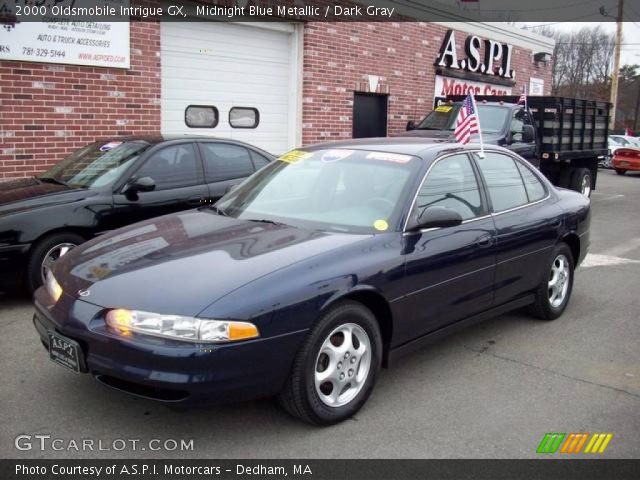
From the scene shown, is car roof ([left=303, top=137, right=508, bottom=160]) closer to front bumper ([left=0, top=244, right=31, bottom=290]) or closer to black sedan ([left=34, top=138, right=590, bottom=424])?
black sedan ([left=34, top=138, right=590, bottom=424])

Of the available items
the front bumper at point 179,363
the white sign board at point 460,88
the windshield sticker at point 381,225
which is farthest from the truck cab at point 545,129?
the front bumper at point 179,363

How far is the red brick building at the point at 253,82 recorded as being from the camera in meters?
8.62

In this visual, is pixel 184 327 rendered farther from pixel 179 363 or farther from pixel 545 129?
pixel 545 129

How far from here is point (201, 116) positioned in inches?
424

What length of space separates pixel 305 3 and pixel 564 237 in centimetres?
788

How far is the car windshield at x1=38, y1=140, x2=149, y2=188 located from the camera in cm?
628

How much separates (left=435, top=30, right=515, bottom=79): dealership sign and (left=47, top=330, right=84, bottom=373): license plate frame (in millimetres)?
13640

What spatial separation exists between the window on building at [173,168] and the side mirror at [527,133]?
22.3 ft

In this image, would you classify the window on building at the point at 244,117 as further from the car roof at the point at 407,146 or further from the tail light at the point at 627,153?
the tail light at the point at 627,153

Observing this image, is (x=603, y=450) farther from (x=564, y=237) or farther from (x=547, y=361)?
(x=564, y=237)

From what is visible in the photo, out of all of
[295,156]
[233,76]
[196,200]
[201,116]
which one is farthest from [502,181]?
[233,76]

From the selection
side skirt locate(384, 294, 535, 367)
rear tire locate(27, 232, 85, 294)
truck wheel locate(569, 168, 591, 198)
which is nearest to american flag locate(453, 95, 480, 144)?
side skirt locate(384, 294, 535, 367)

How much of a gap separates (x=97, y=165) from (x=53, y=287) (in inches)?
121

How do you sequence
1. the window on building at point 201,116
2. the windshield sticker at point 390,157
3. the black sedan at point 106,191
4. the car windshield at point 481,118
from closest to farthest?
the windshield sticker at point 390,157
the black sedan at point 106,191
the window on building at point 201,116
the car windshield at point 481,118
